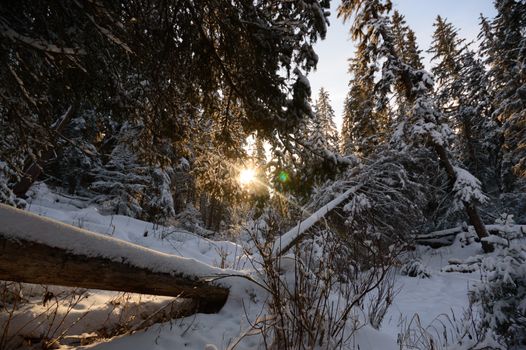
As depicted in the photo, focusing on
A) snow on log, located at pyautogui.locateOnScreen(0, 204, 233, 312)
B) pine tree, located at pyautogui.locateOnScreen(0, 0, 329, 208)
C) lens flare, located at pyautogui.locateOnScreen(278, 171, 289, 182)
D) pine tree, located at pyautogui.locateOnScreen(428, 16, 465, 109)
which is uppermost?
pine tree, located at pyautogui.locateOnScreen(428, 16, 465, 109)

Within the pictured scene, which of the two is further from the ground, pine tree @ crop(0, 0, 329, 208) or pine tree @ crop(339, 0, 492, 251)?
pine tree @ crop(339, 0, 492, 251)

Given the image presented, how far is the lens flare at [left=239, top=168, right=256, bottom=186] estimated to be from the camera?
5.64 meters

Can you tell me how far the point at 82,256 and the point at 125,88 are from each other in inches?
140

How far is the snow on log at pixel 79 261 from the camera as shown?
1.84m

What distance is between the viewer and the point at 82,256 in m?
2.13

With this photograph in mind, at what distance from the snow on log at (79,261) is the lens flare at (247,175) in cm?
280

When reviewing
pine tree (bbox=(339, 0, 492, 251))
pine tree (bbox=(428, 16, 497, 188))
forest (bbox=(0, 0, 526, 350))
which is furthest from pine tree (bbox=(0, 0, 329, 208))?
pine tree (bbox=(428, 16, 497, 188))

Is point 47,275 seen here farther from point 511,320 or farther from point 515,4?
point 515,4

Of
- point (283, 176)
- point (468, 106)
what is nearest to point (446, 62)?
point (468, 106)

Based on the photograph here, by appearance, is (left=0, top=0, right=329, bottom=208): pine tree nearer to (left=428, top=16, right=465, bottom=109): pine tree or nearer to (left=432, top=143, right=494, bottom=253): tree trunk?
(left=432, top=143, right=494, bottom=253): tree trunk

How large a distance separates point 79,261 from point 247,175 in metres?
3.74

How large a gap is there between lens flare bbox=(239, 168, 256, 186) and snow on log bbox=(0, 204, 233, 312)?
2.80 m

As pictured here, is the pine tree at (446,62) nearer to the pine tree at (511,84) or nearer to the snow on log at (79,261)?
the pine tree at (511,84)

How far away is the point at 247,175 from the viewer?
566 centimetres
